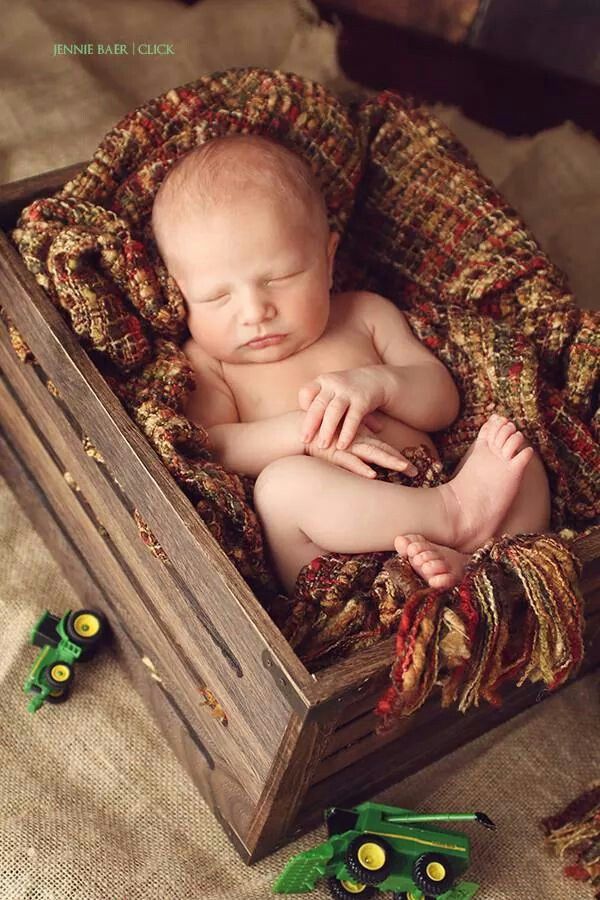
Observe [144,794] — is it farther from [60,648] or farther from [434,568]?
[434,568]

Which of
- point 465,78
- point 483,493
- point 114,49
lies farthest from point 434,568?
point 465,78

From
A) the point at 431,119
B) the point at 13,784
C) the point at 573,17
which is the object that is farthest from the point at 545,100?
the point at 13,784

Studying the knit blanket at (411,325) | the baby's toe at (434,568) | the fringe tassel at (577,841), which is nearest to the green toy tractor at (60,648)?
the knit blanket at (411,325)

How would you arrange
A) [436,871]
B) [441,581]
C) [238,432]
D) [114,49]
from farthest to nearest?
1. [114,49]
2. [238,432]
3. [436,871]
4. [441,581]

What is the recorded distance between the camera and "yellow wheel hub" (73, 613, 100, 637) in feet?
4.13

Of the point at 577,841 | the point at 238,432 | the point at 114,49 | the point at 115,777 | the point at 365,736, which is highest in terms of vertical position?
the point at 114,49

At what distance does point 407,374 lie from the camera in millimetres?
1192

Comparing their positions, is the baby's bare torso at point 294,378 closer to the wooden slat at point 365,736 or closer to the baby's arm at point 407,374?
the baby's arm at point 407,374

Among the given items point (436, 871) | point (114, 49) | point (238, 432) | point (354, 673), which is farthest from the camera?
point (114, 49)

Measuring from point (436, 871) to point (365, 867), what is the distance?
0.08 metres

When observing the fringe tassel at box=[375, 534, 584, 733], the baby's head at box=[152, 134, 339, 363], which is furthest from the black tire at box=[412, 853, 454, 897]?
the baby's head at box=[152, 134, 339, 363]

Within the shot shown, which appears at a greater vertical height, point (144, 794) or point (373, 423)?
point (373, 423)

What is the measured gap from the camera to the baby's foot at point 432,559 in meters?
0.96

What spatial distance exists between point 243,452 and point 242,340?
13 centimetres
